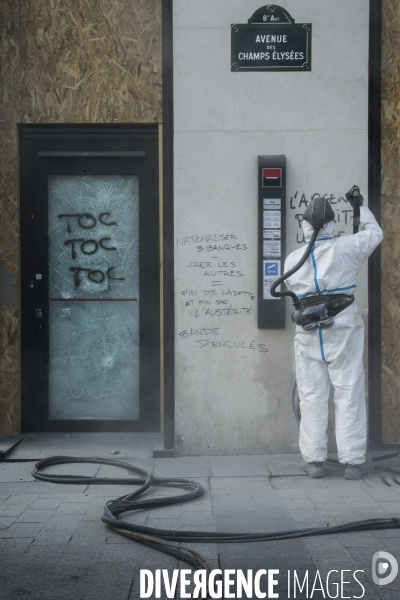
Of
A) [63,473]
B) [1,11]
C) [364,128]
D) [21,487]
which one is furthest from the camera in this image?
[1,11]

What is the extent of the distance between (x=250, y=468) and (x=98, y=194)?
10.2 feet

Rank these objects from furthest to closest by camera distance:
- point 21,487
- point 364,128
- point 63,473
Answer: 1. point 364,128
2. point 63,473
3. point 21,487

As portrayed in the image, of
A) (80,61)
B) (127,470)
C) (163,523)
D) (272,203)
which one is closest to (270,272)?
(272,203)

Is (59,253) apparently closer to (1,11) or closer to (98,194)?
(98,194)

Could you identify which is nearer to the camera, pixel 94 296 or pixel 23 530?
pixel 23 530

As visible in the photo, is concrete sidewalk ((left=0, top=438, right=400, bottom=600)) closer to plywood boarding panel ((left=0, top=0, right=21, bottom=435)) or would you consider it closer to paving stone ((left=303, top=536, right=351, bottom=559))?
paving stone ((left=303, top=536, right=351, bottom=559))

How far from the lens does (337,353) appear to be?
6.20 metres

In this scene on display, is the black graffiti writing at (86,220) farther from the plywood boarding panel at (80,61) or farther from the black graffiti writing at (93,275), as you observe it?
the plywood boarding panel at (80,61)

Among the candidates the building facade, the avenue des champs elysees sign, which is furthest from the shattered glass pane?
the avenue des champs elysees sign

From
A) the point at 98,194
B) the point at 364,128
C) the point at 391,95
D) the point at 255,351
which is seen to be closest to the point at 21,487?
the point at 255,351

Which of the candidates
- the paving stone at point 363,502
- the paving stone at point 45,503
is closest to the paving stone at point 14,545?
the paving stone at point 45,503

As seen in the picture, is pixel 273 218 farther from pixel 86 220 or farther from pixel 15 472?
pixel 15 472

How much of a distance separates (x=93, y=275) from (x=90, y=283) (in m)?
0.09

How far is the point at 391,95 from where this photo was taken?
23.2ft
